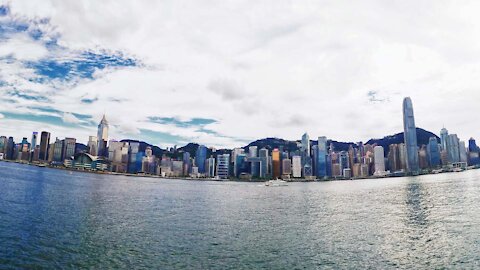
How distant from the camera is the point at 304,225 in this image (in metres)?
62.8


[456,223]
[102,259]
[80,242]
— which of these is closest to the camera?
[102,259]

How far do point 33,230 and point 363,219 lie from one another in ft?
203

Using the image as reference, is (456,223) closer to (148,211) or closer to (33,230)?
(148,211)

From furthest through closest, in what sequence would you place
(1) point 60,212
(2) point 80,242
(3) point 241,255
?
(1) point 60,212 → (2) point 80,242 → (3) point 241,255

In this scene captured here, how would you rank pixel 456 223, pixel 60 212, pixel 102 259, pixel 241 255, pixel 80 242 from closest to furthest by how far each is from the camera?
pixel 102 259
pixel 241 255
pixel 80 242
pixel 456 223
pixel 60 212

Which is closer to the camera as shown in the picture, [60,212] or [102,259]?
[102,259]

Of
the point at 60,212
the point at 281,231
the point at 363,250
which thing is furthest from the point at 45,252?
the point at 363,250

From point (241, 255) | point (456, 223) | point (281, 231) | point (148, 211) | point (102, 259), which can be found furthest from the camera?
point (148, 211)

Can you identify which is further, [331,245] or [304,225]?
[304,225]

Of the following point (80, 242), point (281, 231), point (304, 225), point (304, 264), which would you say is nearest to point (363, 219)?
point (304, 225)

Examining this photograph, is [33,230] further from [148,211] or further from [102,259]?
[148,211]

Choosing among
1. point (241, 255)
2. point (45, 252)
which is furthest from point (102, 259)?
point (241, 255)

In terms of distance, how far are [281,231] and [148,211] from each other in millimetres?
35417

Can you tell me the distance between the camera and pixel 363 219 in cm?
6906
